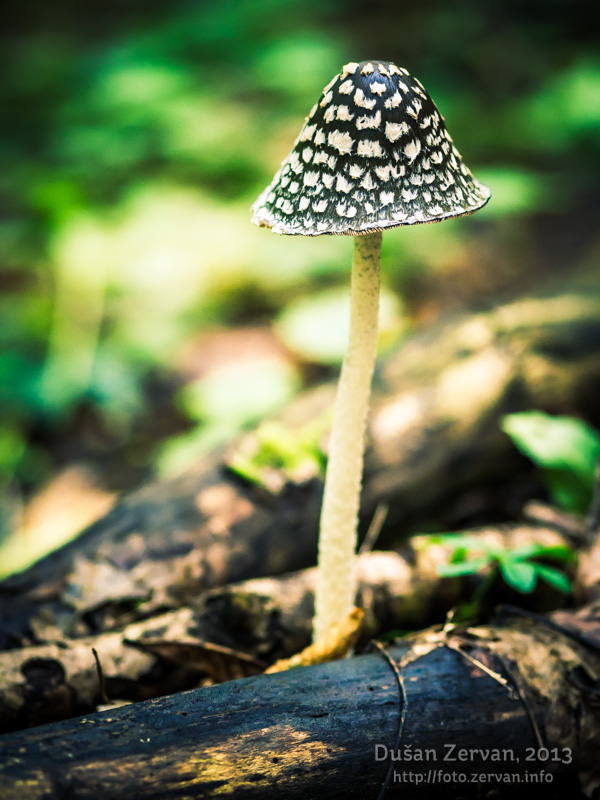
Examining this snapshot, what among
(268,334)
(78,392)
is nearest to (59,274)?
(78,392)

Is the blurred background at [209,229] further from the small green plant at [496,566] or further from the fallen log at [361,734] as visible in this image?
the fallen log at [361,734]

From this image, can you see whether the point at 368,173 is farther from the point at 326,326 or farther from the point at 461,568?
the point at 326,326

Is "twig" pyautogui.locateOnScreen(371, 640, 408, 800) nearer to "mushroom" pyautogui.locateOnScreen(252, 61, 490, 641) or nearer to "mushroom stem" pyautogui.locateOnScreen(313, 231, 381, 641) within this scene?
"mushroom stem" pyautogui.locateOnScreen(313, 231, 381, 641)

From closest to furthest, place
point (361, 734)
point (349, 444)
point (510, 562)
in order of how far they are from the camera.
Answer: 1. point (361, 734)
2. point (349, 444)
3. point (510, 562)

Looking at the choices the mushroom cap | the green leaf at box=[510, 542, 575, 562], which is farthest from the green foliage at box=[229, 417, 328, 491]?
the mushroom cap

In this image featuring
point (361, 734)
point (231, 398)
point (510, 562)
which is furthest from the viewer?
point (231, 398)

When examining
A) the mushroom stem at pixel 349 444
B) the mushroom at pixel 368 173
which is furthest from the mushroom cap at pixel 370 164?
the mushroom stem at pixel 349 444

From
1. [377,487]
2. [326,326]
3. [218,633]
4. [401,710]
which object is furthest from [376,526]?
[326,326]
